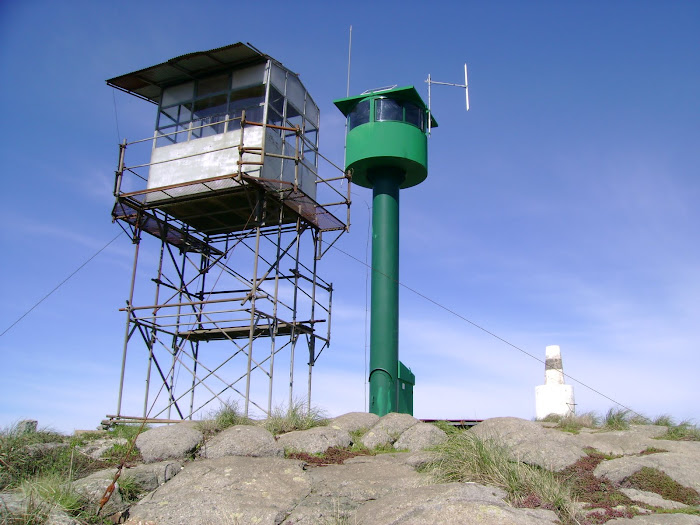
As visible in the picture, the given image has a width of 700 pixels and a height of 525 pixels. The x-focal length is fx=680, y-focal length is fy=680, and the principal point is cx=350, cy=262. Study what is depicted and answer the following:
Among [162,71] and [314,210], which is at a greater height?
[162,71]

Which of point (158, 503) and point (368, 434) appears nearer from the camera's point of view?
point (158, 503)

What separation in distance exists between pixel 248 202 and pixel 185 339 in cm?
492

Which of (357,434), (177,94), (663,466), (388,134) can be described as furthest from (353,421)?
(177,94)

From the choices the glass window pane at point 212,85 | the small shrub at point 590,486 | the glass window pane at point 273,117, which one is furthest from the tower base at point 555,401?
the glass window pane at point 212,85

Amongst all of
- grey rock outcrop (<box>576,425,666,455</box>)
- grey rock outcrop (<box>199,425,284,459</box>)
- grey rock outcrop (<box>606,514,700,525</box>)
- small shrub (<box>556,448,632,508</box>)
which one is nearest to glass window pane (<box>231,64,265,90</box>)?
grey rock outcrop (<box>199,425,284,459</box>)

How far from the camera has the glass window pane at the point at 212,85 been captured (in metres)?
21.8

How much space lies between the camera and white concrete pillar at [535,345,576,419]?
66.5ft

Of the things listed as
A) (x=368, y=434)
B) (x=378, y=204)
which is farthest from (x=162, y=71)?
(x=368, y=434)

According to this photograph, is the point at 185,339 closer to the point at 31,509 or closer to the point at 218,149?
the point at 218,149

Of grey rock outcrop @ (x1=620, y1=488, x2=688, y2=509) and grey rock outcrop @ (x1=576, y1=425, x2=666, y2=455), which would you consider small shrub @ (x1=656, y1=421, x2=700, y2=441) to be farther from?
grey rock outcrop @ (x1=620, y1=488, x2=688, y2=509)

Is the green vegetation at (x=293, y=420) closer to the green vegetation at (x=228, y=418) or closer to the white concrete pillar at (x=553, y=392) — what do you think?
the green vegetation at (x=228, y=418)

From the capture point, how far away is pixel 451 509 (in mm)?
8312

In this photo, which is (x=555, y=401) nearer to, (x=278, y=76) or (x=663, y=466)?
(x=663, y=466)

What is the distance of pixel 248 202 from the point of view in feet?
68.3
